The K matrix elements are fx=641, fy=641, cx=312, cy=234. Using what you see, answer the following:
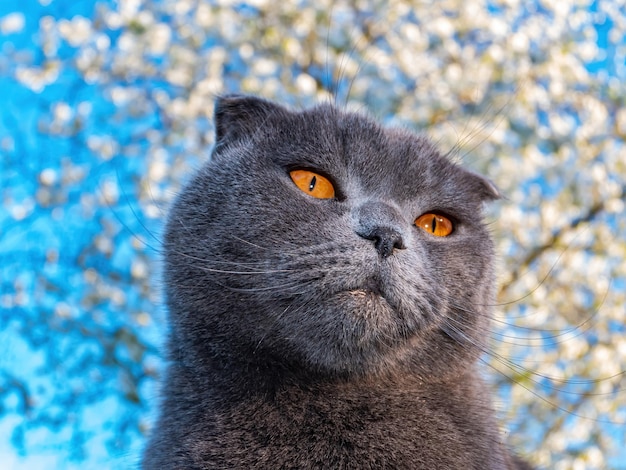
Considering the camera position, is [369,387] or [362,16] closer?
[369,387]

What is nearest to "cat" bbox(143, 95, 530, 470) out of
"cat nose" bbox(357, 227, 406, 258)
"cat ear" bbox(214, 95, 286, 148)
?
"cat nose" bbox(357, 227, 406, 258)

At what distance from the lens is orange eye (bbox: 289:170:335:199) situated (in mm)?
1545

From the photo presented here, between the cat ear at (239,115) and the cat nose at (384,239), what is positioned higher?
the cat ear at (239,115)

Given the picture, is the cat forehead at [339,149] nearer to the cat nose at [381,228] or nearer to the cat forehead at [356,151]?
the cat forehead at [356,151]

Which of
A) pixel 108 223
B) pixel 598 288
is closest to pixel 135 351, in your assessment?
pixel 108 223

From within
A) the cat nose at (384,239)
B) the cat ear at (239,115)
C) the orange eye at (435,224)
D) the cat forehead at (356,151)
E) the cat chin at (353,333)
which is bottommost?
the cat chin at (353,333)

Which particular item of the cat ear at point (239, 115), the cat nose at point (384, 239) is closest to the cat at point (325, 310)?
the cat nose at point (384, 239)

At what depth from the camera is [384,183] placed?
1596 millimetres

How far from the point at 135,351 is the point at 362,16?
12.3 ft

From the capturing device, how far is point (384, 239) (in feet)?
4.53

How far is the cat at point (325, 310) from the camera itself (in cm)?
137

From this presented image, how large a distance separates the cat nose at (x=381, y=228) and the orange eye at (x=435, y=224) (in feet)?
0.64

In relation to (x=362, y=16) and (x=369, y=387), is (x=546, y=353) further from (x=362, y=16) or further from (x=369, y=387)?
(x=369, y=387)

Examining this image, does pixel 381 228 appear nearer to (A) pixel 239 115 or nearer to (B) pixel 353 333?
(B) pixel 353 333
